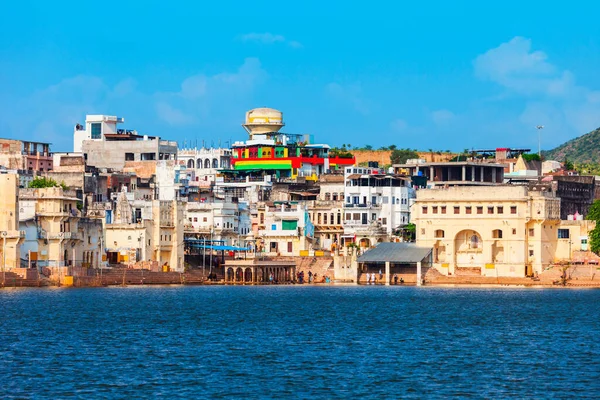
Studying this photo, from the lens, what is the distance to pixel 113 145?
511ft

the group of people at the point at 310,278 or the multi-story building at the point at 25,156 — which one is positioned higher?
the multi-story building at the point at 25,156

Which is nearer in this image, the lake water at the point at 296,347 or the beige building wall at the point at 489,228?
the lake water at the point at 296,347

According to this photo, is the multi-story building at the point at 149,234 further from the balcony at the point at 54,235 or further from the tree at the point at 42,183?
the balcony at the point at 54,235

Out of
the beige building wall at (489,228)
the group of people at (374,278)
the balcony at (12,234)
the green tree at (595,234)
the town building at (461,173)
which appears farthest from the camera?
the town building at (461,173)

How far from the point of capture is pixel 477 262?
12150cm

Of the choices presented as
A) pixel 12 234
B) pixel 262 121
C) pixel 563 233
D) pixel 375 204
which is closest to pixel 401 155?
pixel 262 121

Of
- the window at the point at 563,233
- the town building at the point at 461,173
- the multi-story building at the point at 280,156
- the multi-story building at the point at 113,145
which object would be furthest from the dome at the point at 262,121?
the window at the point at 563,233

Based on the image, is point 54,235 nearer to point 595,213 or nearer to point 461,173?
point 595,213

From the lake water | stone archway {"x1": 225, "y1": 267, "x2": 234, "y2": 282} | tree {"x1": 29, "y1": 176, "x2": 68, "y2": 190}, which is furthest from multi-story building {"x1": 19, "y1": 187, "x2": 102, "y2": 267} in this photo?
stone archway {"x1": 225, "y1": 267, "x2": 234, "y2": 282}

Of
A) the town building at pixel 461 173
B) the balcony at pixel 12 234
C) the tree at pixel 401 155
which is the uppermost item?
Answer: the tree at pixel 401 155

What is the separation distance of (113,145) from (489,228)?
173ft

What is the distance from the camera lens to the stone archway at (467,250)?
399ft

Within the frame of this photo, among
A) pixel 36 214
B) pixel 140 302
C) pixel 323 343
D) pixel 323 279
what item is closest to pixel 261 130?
pixel 323 279

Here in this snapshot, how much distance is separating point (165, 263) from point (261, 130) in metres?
44.5
